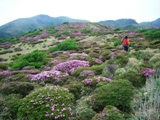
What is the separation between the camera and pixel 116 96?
221 inches

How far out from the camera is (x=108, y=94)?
19.0ft

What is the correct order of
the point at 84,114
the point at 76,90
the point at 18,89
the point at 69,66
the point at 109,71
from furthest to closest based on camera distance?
the point at 69,66 < the point at 109,71 < the point at 18,89 < the point at 76,90 < the point at 84,114

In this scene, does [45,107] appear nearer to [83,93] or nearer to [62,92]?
[62,92]

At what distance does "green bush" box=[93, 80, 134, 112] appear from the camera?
5.57m

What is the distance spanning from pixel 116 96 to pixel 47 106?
261cm

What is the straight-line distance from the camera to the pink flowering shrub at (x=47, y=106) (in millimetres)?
5312

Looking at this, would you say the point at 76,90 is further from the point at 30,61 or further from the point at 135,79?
the point at 30,61

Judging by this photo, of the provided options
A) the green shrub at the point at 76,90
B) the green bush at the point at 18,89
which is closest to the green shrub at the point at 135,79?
the green shrub at the point at 76,90

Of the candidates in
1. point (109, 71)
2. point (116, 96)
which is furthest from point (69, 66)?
point (116, 96)

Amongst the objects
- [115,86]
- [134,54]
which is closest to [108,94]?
[115,86]

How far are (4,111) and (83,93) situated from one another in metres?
3.66

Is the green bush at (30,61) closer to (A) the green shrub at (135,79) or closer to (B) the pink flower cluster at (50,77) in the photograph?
(B) the pink flower cluster at (50,77)

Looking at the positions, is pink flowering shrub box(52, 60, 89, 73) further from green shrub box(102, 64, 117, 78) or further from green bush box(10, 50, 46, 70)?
green bush box(10, 50, 46, 70)

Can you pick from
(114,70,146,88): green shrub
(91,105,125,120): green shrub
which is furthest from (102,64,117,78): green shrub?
(91,105,125,120): green shrub
